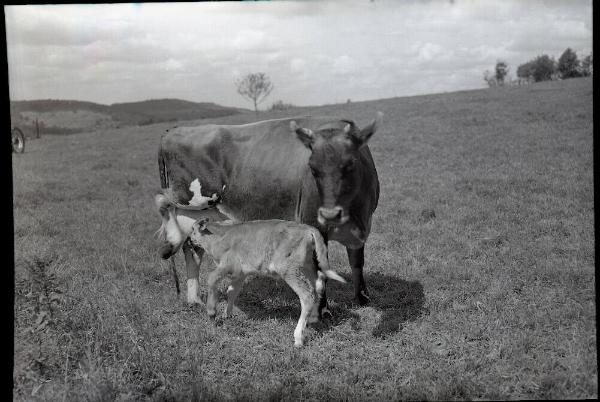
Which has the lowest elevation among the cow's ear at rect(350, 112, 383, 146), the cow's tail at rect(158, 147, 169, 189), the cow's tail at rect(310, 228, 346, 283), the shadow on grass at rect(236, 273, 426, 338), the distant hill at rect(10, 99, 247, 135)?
the shadow on grass at rect(236, 273, 426, 338)

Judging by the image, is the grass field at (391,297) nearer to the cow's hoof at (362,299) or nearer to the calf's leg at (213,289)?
the cow's hoof at (362,299)

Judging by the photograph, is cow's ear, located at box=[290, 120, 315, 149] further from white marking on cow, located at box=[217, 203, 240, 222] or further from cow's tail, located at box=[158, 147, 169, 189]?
cow's tail, located at box=[158, 147, 169, 189]

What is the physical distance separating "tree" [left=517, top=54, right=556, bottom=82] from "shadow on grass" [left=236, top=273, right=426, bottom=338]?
10.8 feet

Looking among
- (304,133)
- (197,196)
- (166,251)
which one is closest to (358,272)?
(304,133)

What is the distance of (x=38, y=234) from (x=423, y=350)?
594 cm

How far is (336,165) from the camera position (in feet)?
17.3

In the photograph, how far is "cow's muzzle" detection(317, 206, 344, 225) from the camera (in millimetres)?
5199

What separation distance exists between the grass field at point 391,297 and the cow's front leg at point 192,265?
0.69ft

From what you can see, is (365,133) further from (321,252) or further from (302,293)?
(302,293)

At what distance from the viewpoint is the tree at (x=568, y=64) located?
5300 mm

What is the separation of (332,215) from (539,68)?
136 inches

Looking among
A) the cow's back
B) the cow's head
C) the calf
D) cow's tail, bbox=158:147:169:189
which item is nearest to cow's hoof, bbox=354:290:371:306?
the calf

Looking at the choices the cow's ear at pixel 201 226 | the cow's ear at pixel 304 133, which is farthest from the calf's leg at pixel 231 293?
the cow's ear at pixel 304 133

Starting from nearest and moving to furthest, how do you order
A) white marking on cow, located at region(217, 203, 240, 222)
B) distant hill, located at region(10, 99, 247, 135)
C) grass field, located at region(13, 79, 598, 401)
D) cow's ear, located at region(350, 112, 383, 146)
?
grass field, located at region(13, 79, 598, 401), cow's ear, located at region(350, 112, 383, 146), distant hill, located at region(10, 99, 247, 135), white marking on cow, located at region(217, 203, 240, 222)
